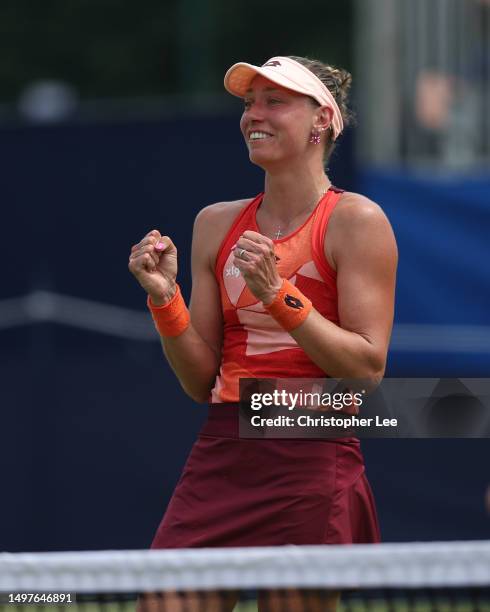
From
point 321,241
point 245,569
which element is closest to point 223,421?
point 321,241

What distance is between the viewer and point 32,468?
21.2 ft

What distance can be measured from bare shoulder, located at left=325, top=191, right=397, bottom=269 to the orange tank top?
0.03 m

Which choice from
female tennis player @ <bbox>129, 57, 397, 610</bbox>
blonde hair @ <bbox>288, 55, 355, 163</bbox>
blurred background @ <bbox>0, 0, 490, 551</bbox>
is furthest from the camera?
blurred background @ <bbox>0, 0, 490, 551</bbox>

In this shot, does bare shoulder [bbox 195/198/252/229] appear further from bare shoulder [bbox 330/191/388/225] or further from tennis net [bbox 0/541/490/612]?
tennis net [bbox 0/541/490/612]

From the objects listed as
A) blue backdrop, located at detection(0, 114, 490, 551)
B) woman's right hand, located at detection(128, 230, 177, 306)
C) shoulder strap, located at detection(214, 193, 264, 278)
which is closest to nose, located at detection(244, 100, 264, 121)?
shoulder strap, located at detection(214, 193, 264, 278)

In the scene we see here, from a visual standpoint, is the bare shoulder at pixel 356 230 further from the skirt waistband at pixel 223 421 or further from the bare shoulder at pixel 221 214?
the skirt waistband at pixel 223 421

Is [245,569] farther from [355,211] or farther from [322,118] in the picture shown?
[322,118]

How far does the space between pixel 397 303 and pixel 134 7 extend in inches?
990

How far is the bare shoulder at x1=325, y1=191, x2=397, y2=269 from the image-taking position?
329 cm

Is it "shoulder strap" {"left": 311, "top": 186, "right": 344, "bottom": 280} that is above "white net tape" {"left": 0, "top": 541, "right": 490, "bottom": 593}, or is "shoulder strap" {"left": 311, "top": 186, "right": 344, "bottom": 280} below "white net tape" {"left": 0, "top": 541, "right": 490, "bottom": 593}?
above

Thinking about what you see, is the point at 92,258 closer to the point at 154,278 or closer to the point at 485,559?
the point at 154,278

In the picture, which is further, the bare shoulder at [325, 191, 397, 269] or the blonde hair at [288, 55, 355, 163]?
the blonde hair at [288, 55, 355, 163]

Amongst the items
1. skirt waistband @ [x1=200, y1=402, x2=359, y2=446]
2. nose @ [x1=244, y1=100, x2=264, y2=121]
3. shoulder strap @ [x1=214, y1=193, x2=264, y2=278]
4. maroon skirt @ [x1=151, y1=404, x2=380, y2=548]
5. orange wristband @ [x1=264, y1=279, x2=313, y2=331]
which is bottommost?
maroon skirt @ [x1=151, y1=404, x2=380, y2=548]

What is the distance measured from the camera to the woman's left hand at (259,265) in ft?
10.3
